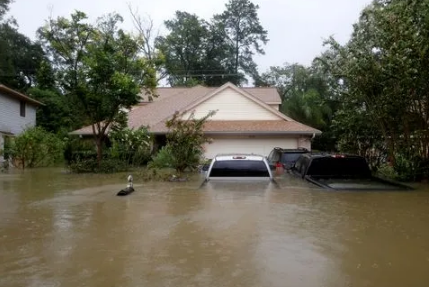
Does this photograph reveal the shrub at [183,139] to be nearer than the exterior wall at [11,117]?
Yes

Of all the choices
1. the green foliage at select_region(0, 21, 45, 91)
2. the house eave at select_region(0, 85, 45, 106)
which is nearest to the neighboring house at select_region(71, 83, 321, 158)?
the house eave at select_region(0, 85, 45, 106)

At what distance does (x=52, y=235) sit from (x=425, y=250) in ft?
17.7

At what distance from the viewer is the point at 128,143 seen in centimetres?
2300

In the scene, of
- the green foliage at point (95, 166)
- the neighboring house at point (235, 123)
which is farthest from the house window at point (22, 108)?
the green foliage at point (95, 166)

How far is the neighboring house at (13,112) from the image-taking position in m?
29.2

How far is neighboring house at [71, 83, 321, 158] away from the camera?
26.7 m

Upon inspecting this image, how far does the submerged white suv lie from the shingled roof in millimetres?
13689

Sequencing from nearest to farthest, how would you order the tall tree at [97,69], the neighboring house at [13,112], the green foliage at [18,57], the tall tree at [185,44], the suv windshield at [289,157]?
the suv windshield at [289,157]
the tall tree at [97,69]
the neighboring house at [13,112]
the green foliage at [18,57]
the tall tree at [185,44]

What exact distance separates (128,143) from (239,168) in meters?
11.5

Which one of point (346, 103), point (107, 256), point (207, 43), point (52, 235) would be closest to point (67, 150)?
point (346, 103)

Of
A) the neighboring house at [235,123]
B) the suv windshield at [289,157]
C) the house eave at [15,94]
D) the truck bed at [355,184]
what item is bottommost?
the truck bed at [355,184]

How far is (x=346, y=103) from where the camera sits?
18.7 metres

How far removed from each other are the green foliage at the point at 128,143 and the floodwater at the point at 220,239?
10.4 meters

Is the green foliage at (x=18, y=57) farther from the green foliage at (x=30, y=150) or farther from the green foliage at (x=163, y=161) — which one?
the green foliage at (x=163, y=161)
